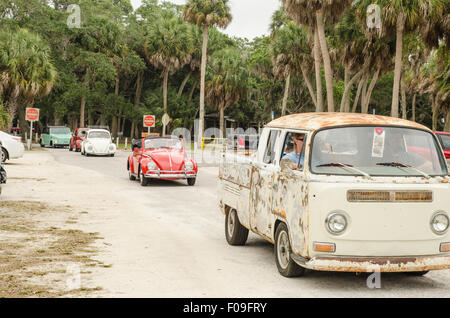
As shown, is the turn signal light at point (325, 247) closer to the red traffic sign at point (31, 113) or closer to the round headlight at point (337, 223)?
the round headlight at point (337, 223)

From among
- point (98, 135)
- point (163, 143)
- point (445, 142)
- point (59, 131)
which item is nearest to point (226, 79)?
point (59, 131)

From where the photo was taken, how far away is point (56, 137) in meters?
46.1

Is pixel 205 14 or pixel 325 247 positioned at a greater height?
pixel 205 14

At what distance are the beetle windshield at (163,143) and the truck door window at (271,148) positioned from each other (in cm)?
1141

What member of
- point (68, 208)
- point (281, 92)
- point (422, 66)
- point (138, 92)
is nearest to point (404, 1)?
point (68, 208)

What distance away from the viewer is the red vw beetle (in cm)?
1852

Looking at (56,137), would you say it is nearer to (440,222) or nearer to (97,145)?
(97,145)

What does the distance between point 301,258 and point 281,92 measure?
55.1 metres

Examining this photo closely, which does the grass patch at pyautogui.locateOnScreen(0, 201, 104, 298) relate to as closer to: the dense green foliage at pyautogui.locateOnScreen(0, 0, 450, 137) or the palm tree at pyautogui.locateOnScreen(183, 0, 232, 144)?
the dense green foliage at pyautogui.locateOnScreen(0, 0, 450, 137)

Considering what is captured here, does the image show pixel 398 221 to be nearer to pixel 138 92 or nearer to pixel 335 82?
pixel 335 82

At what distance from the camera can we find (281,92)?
6122 cm

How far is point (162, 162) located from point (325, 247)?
1238cm


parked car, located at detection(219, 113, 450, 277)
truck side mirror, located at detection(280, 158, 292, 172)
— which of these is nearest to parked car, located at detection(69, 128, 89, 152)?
parked car, located at detection(219, 113, 450, 277)

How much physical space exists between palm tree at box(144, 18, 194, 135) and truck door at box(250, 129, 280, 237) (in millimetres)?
47551
